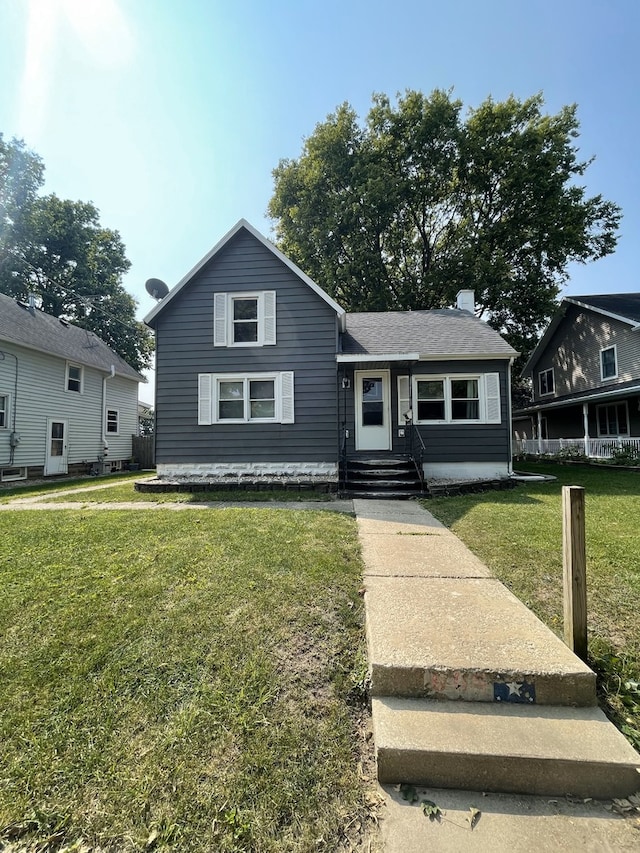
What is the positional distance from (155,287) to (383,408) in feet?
25.9

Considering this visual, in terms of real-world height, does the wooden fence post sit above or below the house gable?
below

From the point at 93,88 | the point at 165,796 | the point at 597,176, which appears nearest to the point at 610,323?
the point at 597,176

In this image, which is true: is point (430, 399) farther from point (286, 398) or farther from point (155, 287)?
point (155, 287)

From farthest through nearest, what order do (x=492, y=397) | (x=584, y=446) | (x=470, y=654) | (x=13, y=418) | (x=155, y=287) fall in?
(x=584, y=446)
(x=13, y=418)
(x=155, y=287)
(x=492, y=397)
(x=470, y=654)

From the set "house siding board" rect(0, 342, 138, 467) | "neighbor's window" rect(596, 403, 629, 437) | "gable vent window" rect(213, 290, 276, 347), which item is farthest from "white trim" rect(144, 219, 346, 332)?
"neighbor's window" rect(596, 403, 629, 437)

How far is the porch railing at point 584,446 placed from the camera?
13.9 meters

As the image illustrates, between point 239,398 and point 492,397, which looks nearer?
point 239,398

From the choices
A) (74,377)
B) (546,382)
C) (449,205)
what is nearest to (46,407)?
(74,377)

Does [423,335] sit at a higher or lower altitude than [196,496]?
higher

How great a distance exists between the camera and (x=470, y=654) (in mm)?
2271

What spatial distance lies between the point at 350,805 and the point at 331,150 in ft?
81.8

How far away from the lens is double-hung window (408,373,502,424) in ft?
34.1

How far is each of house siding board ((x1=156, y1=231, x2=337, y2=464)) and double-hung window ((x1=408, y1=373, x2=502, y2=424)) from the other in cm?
267

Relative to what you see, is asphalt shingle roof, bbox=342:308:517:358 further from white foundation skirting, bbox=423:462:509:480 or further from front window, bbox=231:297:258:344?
white foundation skirting, bbox=423:462:509:480
